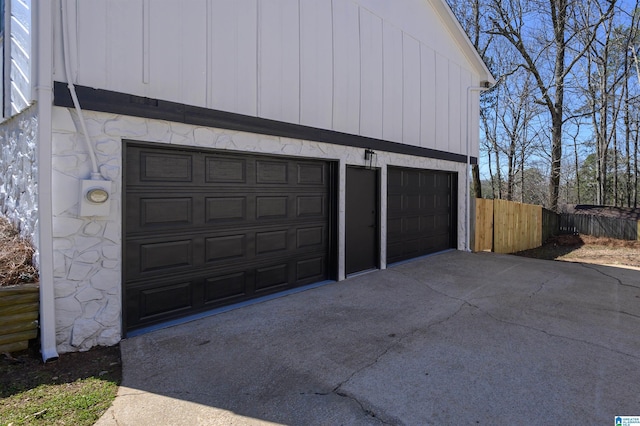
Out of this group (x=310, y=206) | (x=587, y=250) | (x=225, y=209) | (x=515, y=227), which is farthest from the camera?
(x=587, y=250)

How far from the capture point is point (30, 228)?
3863 millimetres

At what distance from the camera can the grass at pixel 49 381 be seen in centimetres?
260

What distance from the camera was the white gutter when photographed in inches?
132

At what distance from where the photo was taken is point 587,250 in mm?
12781

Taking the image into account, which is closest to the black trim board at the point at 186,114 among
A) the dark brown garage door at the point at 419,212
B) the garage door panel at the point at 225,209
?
the garage door panel at the point at 225,209

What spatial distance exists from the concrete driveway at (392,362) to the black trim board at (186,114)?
7.75 ft

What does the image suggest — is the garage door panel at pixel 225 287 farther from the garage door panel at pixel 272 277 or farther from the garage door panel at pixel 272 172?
the garage door panel at pixel 272 172

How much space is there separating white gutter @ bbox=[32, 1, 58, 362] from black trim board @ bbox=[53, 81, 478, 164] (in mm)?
118

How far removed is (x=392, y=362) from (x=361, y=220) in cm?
373

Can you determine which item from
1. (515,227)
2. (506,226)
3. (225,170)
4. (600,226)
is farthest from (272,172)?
(600,226)

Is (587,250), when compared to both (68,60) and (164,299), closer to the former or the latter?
(164,299)

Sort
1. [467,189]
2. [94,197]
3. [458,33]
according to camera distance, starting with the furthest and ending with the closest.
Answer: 1. [467,189]
2. [458,33]
3. [94,197]

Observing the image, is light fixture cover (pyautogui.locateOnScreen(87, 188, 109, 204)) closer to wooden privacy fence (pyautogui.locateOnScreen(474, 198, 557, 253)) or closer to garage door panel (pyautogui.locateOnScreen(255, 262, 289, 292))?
garage door panel (pyautogui.locateOnScreen(255, 262, 289, 292))

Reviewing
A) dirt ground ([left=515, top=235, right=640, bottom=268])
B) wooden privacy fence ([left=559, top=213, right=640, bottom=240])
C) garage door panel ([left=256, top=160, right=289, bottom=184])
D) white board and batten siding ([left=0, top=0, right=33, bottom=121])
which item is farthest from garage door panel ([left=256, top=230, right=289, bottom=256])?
wooden privacy fence ([left=559, top=213, right=640, bottom=240])
